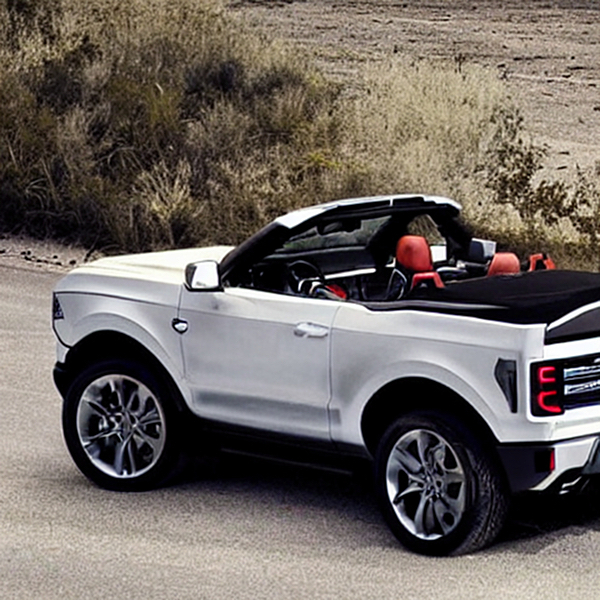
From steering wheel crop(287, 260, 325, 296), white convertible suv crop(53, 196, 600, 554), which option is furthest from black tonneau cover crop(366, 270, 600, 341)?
steering wheel crop(287, 260, 325, 296)

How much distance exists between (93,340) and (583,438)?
9.84ft

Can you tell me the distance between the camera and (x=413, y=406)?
28.3 ft

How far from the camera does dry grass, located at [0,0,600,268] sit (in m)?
19.5

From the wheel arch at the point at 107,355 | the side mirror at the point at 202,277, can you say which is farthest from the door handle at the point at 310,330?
the wheel arch at the point at 107,355

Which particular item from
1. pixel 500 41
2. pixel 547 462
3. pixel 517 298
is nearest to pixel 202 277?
pixel 517 298

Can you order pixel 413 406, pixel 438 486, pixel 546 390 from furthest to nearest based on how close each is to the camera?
pixel 413 406, pixel 438 486, pixel 546 390

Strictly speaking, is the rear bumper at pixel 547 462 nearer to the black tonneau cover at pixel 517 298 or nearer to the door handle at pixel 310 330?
the black tonneau cover at pixel 517 298

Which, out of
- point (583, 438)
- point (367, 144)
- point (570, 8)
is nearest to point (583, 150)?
point (367, 144)

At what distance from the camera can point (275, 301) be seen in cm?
918

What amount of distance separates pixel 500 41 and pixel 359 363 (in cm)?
2901

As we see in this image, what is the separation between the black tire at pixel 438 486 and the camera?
834 centimetres

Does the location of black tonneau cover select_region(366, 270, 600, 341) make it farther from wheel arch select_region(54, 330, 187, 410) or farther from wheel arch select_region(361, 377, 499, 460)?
wheel arch select_region(54, 330, 187, 410)

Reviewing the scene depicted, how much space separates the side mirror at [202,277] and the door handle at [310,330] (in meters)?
0.59

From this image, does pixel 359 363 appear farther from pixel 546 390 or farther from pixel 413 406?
pixel 546 390
